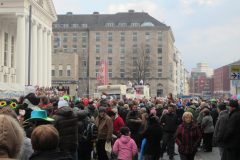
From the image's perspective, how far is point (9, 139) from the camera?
10.5 ft

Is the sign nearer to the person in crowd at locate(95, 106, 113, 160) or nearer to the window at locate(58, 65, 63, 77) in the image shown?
the person in crowd at locate(95, 106, 113, 160)

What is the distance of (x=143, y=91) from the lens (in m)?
58.5

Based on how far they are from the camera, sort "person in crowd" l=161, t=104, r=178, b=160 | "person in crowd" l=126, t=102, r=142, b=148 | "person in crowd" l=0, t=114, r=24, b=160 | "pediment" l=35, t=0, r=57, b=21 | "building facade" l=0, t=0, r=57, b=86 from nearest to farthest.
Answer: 1. "person in crowd" l=0, t=114, r=24, b=160
2. "person in crowd" l=126, t=102, r=142, b=148
3. "person in crowd" l=161, t=104, r=178, b=160
4. "building facade" l=0, t=0, r=57, b=86
5. "pediment" l=35, t=0, r=57, b=21

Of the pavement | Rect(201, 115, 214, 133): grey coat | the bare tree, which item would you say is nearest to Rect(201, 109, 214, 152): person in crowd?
Rect(201, 115, 214, 133): grey coat

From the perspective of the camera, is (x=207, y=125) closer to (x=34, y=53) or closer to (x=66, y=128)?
(x=66, y=128)

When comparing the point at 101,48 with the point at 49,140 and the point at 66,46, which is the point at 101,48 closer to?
the point at 66,46

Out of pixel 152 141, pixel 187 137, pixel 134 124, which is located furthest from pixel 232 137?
pixel 134 124

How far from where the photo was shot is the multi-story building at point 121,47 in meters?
129

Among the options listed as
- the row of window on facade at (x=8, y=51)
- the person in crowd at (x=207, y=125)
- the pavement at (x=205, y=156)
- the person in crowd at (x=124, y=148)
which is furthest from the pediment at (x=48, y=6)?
the person in crowd at (x=124, y=148)

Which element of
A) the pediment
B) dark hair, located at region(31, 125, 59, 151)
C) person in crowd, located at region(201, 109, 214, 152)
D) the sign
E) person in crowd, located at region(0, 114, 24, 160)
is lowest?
person in crowd, located at region(201, 109, 214, 152)

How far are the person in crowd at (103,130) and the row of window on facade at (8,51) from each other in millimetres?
50543

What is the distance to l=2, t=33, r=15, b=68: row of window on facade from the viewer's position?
6391 centimetres

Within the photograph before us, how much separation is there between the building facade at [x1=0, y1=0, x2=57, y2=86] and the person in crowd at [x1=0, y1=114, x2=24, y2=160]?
5058cm

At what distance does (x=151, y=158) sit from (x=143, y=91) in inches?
1813
